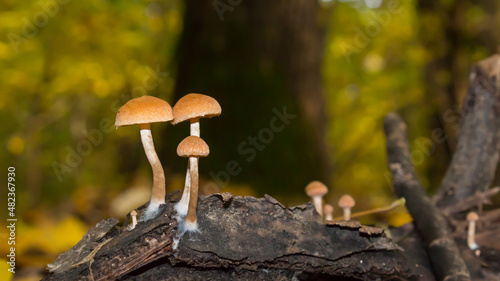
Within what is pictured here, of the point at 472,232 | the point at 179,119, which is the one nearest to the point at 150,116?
the point at 179,119

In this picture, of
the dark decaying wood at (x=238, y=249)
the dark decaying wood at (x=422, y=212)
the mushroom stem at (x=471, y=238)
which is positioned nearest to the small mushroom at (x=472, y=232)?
the mushroom stem at (x=471, y=238)

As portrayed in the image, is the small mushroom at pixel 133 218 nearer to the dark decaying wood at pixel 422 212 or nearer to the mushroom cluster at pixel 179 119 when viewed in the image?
the mushroom cluster at pixel 179 119

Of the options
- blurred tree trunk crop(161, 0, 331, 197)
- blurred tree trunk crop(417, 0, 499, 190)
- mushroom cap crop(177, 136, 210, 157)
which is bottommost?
mushroom cap crop(177, 136, 210, 157)

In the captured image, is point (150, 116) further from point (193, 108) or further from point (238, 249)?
point (238, 249)

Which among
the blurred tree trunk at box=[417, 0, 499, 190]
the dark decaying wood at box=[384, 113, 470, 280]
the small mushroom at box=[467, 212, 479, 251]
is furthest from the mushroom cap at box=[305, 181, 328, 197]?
the blurred tree trunk at box=[417, 0, 499, 190]

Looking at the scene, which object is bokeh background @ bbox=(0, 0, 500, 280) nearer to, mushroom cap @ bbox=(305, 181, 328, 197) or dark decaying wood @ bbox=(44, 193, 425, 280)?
dark decaying wood @ bbox=(44, 193, 425, 280)

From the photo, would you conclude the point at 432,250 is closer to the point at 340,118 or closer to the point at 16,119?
the point at 340,118
